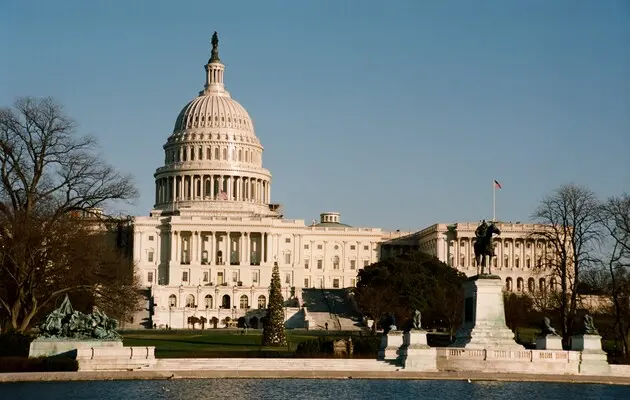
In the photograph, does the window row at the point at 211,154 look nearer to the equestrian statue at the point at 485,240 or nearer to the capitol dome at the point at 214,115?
the capitol dome at the point at 214,115

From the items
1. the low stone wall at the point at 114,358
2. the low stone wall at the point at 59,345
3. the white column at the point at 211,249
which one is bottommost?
the low stone wall at the point at 114,358

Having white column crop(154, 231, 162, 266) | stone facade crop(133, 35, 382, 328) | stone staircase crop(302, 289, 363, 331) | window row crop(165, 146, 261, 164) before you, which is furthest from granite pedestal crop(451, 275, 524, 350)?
window row crop(165, 146, 261, 164)

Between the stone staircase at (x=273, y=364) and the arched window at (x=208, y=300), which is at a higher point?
the arched window at (x=208, y=300)

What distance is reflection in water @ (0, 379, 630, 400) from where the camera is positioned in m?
43.3

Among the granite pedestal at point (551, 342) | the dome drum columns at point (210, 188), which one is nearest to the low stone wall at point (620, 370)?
the granite pedestal at point (551, 342)

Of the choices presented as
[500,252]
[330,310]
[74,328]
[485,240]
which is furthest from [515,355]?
[500,252]

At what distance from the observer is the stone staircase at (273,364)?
5256cm

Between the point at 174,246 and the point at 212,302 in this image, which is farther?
the point at 174,246

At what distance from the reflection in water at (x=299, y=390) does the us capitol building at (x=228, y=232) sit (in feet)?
336

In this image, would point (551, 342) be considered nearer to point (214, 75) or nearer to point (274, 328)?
point (274, 328)

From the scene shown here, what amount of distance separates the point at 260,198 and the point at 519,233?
124ft

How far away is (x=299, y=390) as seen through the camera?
45.6 metres

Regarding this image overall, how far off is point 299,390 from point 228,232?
12326 centimetres

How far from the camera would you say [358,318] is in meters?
133
